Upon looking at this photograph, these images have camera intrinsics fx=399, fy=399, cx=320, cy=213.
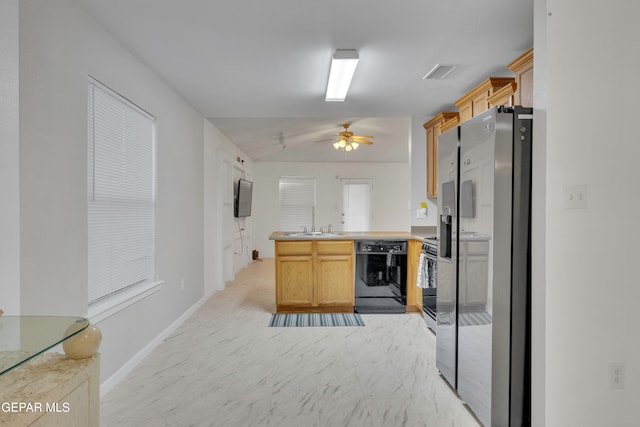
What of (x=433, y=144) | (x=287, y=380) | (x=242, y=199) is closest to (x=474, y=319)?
(x=287, y=380)

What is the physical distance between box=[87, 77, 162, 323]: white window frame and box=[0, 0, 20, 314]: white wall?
73 centimetres

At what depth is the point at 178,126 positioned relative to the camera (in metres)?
4.08

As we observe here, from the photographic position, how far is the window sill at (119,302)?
8.11 ft

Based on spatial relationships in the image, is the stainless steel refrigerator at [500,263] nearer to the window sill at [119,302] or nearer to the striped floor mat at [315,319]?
the striped floor mat at [315,319]

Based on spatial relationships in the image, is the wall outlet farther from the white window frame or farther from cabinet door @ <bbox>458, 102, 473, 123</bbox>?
the white window frame

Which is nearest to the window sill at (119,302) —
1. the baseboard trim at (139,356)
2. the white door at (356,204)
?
the baseboard trim at (139,356)

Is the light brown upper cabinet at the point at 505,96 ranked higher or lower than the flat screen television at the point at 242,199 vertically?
higher

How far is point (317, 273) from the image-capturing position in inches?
178

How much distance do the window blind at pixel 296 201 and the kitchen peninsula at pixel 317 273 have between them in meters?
4.66

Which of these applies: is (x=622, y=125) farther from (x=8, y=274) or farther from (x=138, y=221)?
(x=138, y=221)

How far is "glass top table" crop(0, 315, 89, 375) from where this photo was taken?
38.2 inches

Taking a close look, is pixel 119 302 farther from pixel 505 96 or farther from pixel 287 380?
pixel 505 96

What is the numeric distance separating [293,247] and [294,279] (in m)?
0.36

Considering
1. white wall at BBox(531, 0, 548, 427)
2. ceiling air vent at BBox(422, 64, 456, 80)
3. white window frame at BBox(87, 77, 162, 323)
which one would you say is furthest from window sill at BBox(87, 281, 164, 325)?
ceiling air vent at BBox(422, 64, 456, 80)
